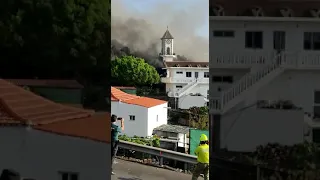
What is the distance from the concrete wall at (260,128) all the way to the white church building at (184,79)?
0.74 feet

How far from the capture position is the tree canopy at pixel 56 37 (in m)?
2.25

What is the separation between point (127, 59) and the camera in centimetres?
242

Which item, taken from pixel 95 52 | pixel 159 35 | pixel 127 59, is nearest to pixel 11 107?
pixel 95 52

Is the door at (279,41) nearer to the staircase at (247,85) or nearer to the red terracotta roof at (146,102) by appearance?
the staircase at (247,85)

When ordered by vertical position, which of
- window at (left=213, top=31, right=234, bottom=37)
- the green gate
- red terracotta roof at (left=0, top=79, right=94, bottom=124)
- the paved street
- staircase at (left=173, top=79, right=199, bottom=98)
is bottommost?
the paved street

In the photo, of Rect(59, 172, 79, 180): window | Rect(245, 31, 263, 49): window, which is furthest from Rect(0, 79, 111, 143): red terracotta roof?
Rect(245, 31, 263, 49): window

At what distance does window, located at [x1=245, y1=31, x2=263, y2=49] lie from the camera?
226 cm

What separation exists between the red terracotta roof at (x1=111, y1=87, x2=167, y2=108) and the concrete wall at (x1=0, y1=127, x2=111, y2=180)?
32cm

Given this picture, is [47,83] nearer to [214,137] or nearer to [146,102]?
[146,102]

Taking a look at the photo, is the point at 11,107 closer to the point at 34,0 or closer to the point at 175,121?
the point at 34,0

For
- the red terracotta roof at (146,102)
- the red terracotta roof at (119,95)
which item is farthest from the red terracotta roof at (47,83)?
the red terracotta roof at (146,102)

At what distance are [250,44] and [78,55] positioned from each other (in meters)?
1.06

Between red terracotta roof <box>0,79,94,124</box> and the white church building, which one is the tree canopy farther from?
the white church building

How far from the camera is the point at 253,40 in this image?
2270mm
